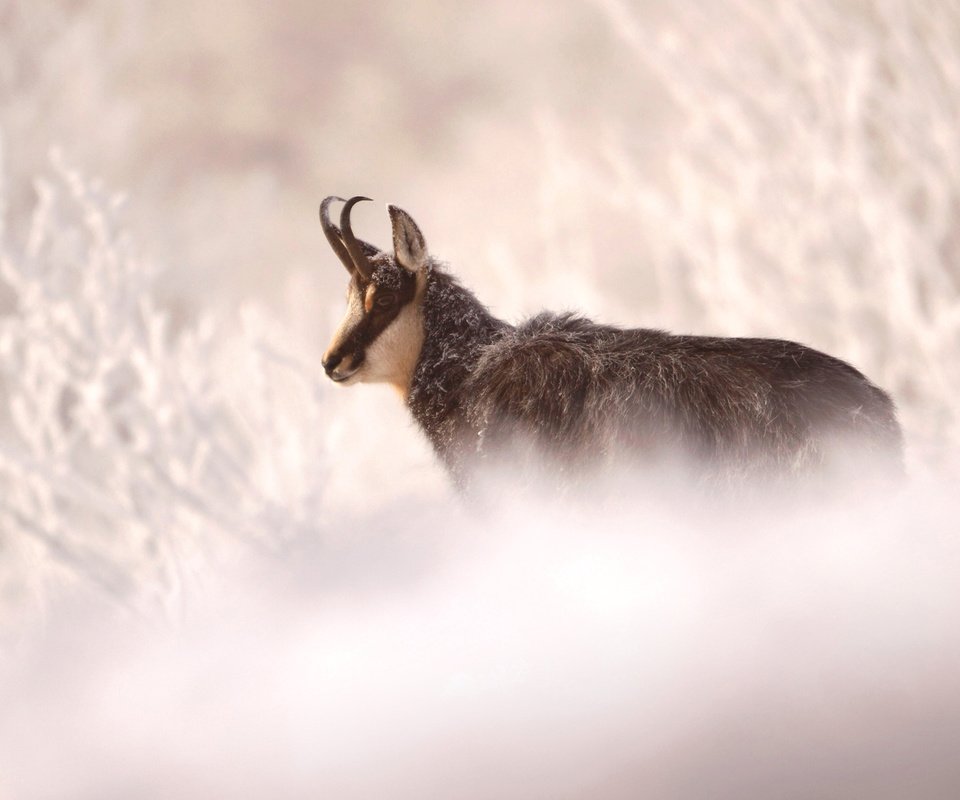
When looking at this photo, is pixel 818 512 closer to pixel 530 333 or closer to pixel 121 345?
pixel 530 333

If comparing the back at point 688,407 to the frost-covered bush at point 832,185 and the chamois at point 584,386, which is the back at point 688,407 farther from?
the frost-covered bush at point 832,185

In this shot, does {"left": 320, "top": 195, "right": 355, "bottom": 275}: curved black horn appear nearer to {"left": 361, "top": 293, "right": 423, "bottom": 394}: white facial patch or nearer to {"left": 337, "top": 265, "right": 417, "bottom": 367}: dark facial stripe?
{"left": 337, "top": 265, "right": 417, "bottom": 367}: dark facial stripe

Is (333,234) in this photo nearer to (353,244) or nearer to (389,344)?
(353,244)

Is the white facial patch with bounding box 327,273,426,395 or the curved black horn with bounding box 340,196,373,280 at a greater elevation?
the curved black horn with bounding box 340,196,373,280

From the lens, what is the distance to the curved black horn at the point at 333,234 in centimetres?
218

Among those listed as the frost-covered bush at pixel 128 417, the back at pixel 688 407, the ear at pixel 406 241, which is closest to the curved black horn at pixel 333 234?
the ear at pixel 406 241

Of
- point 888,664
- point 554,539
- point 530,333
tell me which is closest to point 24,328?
point 530,333

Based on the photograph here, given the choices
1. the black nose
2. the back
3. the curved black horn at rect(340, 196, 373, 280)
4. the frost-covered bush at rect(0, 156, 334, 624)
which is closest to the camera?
the back

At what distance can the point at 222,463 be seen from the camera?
4.56 metres

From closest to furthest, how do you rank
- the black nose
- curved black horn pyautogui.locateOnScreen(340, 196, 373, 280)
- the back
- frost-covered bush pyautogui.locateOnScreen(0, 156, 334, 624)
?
the back → curved black horn pyautogui.locateOnScreen(340, 196, 373, 280) → the black nose → frost-covered bush pyautogui.locateOnScreen(0, 156, 334, 624)

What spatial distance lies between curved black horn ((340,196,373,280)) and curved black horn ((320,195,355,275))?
3 centimetres

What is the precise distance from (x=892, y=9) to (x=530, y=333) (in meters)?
3.46

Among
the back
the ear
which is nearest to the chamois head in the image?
the ear

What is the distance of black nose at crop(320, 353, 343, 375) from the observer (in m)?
2.24
